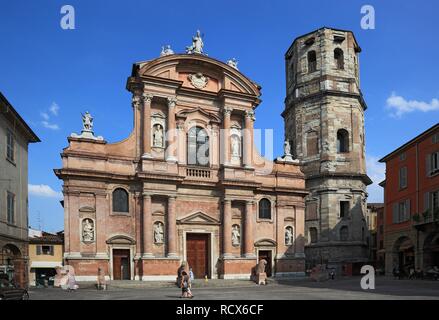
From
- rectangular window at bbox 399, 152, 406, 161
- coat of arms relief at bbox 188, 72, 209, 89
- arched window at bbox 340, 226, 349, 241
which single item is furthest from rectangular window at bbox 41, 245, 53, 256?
rectangular window at bbox 399, 152, 406, 161

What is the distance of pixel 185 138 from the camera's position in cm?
3241

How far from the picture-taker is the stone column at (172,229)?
2977 centimetres

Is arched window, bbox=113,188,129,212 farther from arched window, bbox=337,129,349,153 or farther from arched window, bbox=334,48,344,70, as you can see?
arched window, bbox=334,48,344,70

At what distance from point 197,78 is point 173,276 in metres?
14.9

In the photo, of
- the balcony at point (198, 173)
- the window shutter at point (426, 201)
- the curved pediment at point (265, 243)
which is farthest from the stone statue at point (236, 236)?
the window shutter at point (426, 201)

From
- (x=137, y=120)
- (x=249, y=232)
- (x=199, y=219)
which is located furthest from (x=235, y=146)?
(x=137, y=120)

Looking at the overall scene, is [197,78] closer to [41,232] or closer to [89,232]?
[89,232]

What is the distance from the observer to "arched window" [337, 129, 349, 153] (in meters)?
43.2

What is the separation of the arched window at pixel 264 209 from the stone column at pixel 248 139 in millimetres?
3189

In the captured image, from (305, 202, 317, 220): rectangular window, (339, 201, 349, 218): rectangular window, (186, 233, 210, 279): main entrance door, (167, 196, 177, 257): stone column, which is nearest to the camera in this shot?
(167, 196, 177, 257): stone column

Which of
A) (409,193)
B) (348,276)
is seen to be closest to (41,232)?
(348,276)

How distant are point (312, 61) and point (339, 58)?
2737 mm

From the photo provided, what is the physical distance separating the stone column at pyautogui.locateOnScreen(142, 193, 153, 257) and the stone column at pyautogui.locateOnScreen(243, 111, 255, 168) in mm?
8193

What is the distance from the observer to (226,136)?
33.1 metres
